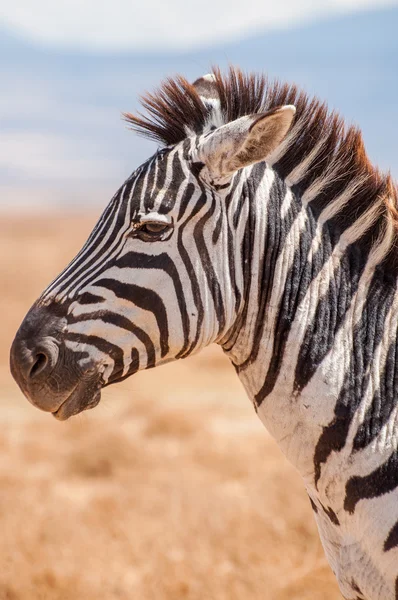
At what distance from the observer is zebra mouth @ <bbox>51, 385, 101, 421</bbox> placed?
10.9 ft

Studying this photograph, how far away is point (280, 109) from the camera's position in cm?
311

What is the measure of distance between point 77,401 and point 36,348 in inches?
12.2

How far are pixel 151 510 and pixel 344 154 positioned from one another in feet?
26.9

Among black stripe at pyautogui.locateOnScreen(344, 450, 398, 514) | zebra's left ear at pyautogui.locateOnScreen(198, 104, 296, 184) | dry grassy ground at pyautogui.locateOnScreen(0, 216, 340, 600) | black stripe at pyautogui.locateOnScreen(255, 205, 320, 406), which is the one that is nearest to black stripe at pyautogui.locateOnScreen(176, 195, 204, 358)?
zebra's left ear at pyautogui.locateOnScreen(198, 104, 296, 184)

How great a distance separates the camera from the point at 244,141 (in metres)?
3.18

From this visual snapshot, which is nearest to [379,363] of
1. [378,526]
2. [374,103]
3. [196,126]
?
[378,526]

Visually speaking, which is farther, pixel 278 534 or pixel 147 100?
pixel 278 534

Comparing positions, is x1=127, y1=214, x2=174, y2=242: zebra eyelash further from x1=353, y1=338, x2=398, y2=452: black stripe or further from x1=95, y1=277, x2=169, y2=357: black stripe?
x1=353, y1=338, x2=398, y2=452: black stripe

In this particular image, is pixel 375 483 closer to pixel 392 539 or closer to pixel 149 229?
pixel 392 539

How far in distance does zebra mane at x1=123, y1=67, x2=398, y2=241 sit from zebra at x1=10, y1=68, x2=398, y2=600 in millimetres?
12

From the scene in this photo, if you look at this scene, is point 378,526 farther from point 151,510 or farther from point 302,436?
point 151,510

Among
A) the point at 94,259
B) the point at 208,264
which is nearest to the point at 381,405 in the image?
the point at 208,264

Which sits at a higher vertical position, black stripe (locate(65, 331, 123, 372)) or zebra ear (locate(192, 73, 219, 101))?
zebra ear (locate(192, 73, 219, 101))

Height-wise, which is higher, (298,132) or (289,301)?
(298,132)
